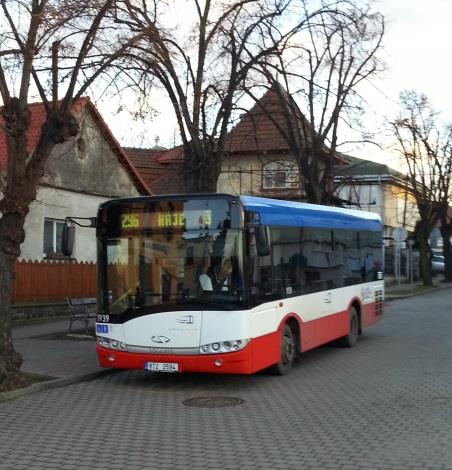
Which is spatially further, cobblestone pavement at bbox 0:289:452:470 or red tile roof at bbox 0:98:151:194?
red tile roof at bbox 0:98:151:194

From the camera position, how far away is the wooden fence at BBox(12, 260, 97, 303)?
1925cm

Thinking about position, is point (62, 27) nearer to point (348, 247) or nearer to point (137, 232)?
point (137, 232)

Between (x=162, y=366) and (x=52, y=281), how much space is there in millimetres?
11580

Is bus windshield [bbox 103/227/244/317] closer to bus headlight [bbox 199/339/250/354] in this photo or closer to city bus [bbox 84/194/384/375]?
city bus [bbox 84/194/384/375]

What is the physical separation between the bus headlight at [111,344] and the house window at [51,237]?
1274 centimetres

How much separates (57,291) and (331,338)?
33.6ft

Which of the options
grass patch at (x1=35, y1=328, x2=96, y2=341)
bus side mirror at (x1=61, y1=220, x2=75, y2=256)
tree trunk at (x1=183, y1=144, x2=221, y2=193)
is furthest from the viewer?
tree trunk at (x1=183, y1=144, x2=221, y2=193)

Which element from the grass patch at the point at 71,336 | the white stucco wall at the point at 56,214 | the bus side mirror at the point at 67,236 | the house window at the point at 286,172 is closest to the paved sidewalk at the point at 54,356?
the grass patch at the point at 71,336

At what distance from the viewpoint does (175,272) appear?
31.9ft

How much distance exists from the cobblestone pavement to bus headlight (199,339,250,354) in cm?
66

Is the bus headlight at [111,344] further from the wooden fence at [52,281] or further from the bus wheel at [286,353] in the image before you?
the wooden fence at [52,281]

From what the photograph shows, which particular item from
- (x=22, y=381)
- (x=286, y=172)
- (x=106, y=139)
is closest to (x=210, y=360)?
(x=22, y=381)

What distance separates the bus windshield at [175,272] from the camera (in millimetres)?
9555

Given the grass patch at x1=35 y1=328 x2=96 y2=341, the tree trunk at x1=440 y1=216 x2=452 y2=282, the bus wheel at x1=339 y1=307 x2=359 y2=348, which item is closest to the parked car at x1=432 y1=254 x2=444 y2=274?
the tree trunk at x1=440 y1=216 x2=452 y2=282
